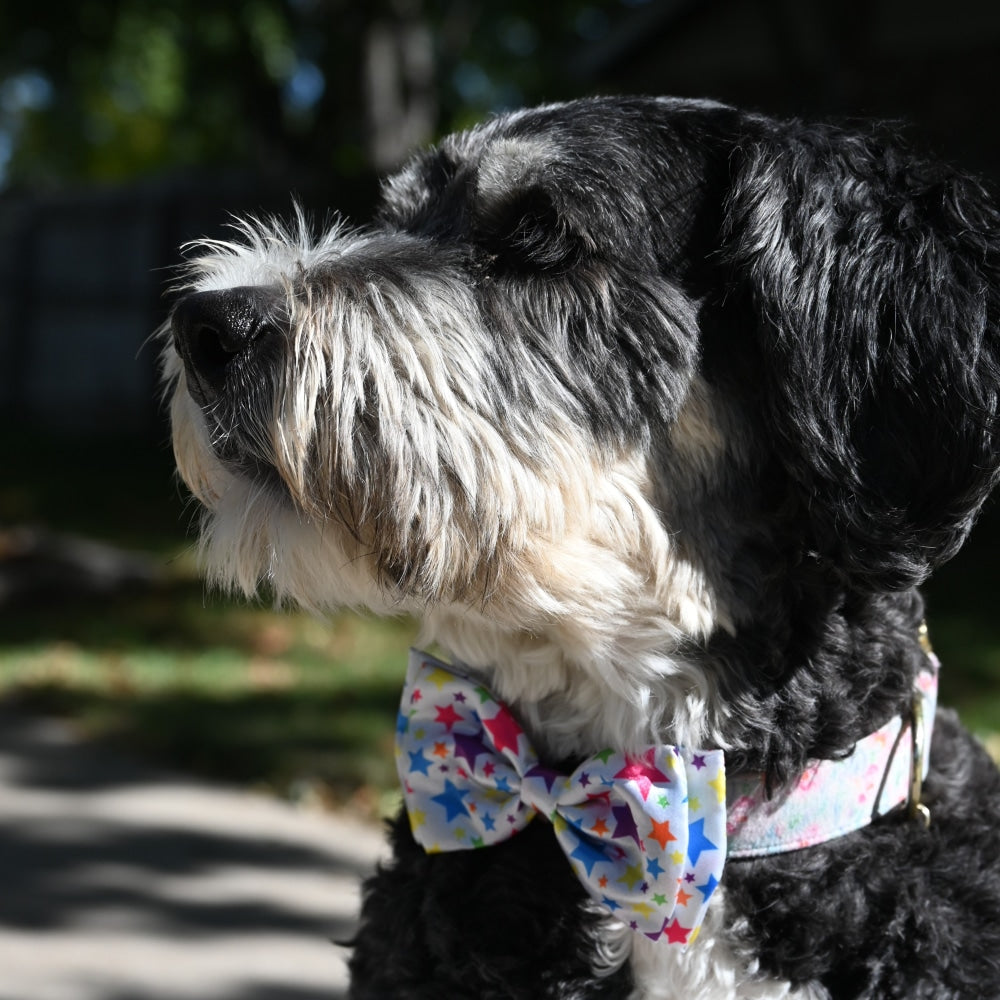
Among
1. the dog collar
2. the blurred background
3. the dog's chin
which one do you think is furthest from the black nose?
the dog collar

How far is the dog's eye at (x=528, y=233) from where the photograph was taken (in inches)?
83.0

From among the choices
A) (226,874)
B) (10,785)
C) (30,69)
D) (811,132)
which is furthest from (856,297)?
(30,69)

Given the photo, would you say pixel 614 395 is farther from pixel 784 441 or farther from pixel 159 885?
pixel 159 885

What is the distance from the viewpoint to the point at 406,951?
2166mm

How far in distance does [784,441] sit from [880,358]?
0.19 m

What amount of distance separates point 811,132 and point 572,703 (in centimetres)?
108

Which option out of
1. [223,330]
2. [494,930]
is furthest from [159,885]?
[223,330]

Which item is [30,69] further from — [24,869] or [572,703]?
[572,703]

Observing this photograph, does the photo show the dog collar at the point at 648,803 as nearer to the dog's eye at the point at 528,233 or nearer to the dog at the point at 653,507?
the dog at the point at 653,507

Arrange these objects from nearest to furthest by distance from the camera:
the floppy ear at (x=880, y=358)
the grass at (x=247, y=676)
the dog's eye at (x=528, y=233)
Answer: the floppy ear at (x=880, y=358), the dog's eye at (x=528, y=233), the grass at (x=247, y=676)

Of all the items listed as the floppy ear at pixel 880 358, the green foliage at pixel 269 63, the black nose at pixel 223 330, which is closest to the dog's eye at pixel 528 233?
the floppy ear at pixel 880 358

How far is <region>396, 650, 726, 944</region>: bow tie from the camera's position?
2008 mm

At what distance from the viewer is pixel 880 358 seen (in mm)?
1945

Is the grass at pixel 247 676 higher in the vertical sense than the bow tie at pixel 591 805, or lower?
higher
